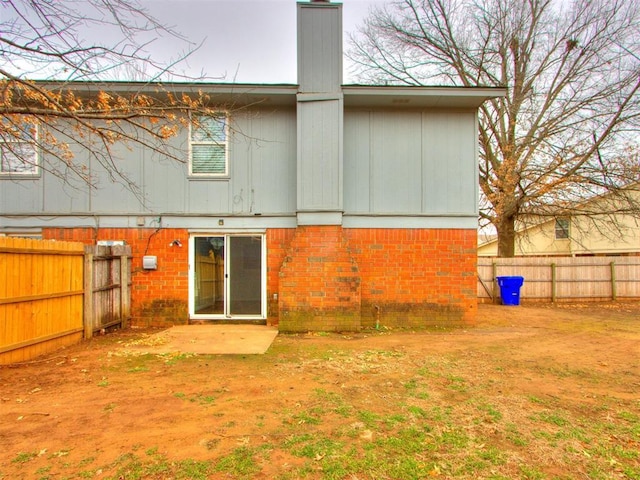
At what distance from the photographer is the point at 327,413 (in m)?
3.45

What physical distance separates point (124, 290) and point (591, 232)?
2234 cm

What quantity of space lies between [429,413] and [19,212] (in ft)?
30.1

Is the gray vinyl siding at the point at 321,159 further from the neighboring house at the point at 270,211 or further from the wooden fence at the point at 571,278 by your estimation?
the wooden fence at the point at 571,278

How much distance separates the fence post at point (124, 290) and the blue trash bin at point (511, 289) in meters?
11.1

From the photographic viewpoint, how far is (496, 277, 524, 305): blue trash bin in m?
11.6

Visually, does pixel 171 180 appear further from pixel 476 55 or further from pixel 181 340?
pixel 476 55

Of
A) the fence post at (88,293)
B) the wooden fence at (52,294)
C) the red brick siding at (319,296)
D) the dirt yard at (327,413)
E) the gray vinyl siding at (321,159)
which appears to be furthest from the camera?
the gray vinyl siding at (321,159)

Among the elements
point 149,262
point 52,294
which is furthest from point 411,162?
point 52,294

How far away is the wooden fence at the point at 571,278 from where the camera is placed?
40.9ft

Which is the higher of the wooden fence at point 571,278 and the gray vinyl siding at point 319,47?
the gray vinyl siding at point 319,47

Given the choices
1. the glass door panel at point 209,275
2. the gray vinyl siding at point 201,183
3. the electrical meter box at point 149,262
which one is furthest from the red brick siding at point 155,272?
the gray vinyl siding at point 201,183

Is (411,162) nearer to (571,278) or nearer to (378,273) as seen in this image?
(378,273)

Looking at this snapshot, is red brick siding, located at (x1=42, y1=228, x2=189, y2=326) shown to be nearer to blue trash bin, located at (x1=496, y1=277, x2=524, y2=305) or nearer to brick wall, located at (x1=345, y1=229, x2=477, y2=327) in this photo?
brick wall, located at (x1=345, y1=229, x2=477, y2=327)

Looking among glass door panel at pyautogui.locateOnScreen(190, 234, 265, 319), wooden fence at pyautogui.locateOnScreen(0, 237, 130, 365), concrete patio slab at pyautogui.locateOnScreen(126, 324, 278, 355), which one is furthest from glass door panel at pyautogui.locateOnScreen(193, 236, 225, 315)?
wooden fence at pyautogui.locateOnScreen(0, 237, 130, 365)
